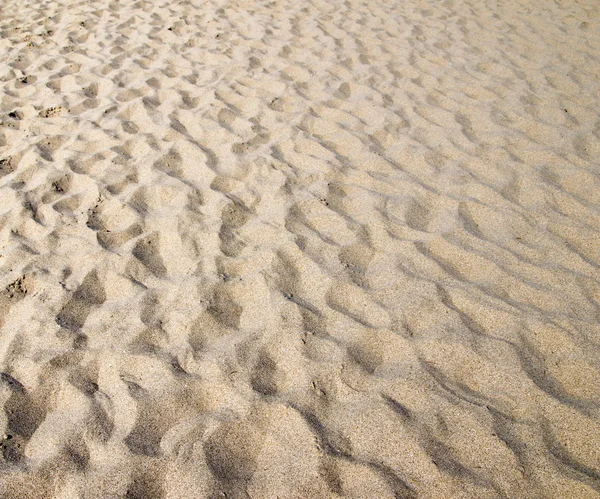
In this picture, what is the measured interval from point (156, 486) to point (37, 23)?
18.1ft

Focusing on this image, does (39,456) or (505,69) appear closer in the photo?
(39,456)

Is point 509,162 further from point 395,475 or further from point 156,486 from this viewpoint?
point 156,486

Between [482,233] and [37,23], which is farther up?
[482,233]

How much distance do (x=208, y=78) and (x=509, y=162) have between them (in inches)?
98.8

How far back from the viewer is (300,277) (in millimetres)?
2361

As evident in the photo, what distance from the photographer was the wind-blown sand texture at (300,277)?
1673mm

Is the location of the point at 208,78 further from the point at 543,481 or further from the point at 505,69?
the point at 543,481

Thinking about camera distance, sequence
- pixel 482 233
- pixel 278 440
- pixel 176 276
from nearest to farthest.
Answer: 1. pixel 278 440
2. pixel 176 276
3. pixel 482 233

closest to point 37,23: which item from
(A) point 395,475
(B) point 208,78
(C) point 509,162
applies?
(B) point 208,78

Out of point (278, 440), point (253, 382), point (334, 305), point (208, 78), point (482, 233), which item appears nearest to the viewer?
point (278, 440)

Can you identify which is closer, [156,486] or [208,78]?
[156,486]

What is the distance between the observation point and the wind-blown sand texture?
1673 mm

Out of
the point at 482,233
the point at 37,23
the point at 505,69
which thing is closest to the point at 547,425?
the point at 482,233

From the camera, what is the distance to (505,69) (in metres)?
4.34
